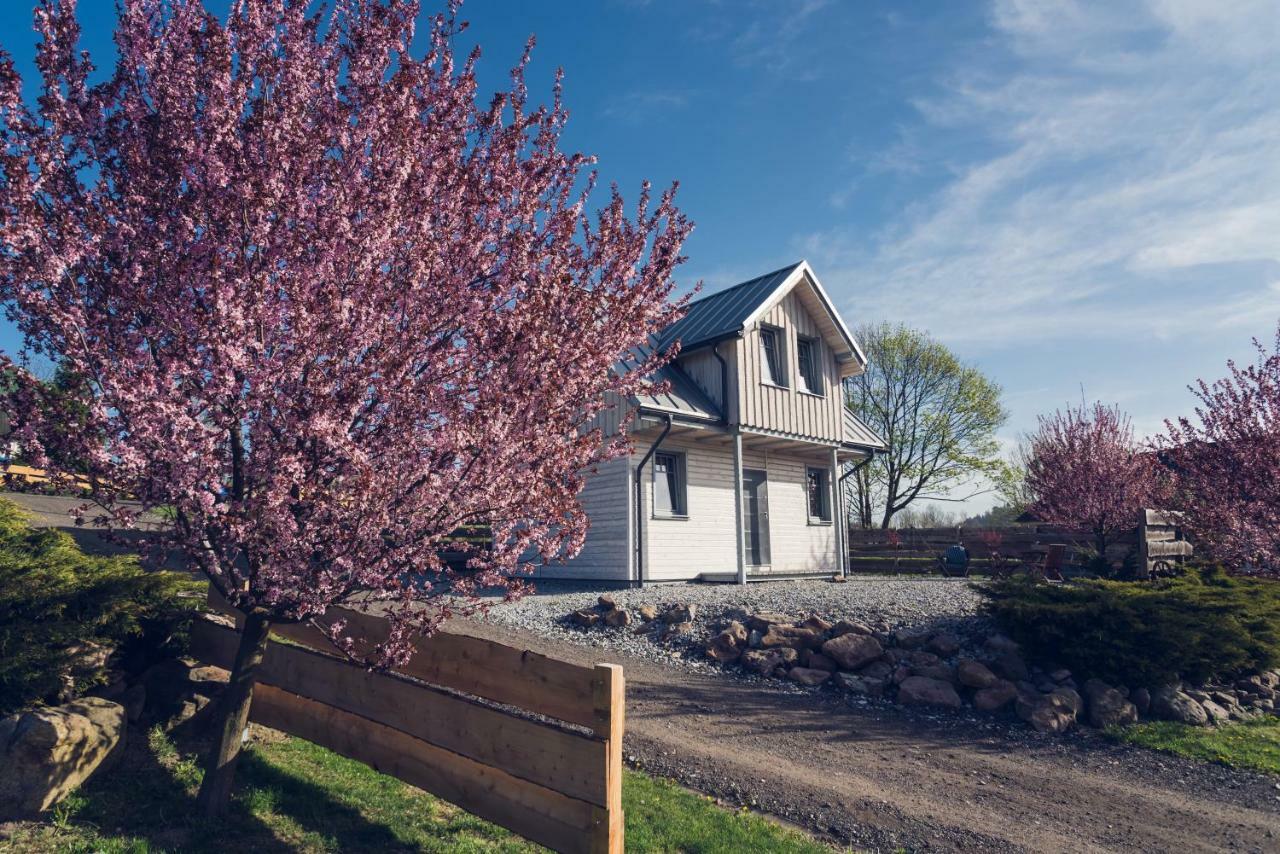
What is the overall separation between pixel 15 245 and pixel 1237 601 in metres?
12.5

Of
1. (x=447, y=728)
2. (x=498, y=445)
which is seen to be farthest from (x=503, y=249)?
(x=447, y=728)

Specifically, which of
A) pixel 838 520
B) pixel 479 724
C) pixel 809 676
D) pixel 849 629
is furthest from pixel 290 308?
pixel 838 520

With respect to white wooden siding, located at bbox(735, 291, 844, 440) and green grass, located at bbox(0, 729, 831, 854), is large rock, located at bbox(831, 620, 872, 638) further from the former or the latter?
white wooden siding, located at bbox(735, 291, 844, 440)

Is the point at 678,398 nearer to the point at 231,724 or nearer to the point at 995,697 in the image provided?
the point at 995,697

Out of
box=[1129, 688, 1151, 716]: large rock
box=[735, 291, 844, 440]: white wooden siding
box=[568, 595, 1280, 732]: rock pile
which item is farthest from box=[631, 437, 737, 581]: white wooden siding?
box=[1129, 688, 1151, 716]: large rock

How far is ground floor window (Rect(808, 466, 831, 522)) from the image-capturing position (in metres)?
21.3

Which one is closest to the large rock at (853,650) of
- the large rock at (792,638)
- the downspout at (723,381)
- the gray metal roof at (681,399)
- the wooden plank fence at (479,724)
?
the large rock at (792,638)

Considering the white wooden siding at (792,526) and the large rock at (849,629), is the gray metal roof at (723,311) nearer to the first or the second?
the white wooden siding at (792,526)

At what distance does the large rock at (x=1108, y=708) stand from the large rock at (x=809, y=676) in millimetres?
2963

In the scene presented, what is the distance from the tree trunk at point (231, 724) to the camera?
16.0 feet

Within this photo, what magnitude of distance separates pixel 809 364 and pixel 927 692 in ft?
40.0

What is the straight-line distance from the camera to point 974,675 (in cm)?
907

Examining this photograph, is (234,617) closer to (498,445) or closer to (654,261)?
(498,445)

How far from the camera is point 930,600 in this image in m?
12.7
